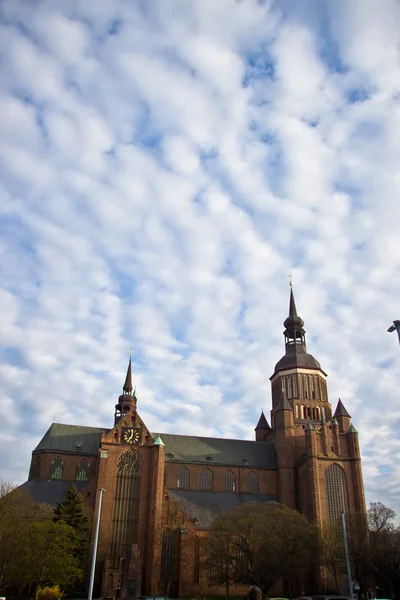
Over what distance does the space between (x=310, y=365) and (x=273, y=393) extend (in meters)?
8.77

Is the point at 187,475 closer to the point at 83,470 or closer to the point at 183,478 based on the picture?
the point at 183,478

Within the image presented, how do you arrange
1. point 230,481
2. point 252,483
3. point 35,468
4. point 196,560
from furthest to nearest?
point 230,481 → point 252,483 → point 35,468 → point 196,560

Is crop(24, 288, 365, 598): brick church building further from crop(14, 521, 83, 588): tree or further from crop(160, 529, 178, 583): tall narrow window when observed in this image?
crop(14, 521, 83, 588): tree

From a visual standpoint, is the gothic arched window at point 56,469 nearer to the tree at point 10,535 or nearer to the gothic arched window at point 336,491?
the tree at point 10,535

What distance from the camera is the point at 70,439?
8225 cm

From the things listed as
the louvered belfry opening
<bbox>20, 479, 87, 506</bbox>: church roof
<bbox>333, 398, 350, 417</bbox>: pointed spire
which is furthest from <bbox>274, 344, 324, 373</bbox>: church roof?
<bbox>20, 479, 87, 506</bbox>: church roof

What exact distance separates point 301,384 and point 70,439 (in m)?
39.3

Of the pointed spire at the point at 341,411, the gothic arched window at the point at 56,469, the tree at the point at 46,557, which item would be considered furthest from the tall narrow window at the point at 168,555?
the pointed spire at the point at 341,411

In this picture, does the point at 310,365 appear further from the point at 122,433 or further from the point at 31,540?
the point at 31,540

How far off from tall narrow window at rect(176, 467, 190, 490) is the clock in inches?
437

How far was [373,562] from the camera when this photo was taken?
58844mm

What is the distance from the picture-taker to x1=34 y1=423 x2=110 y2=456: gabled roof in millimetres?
80375

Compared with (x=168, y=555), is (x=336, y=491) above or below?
above

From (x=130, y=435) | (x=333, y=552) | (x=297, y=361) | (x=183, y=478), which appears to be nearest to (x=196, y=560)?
(x=183, y=478)
